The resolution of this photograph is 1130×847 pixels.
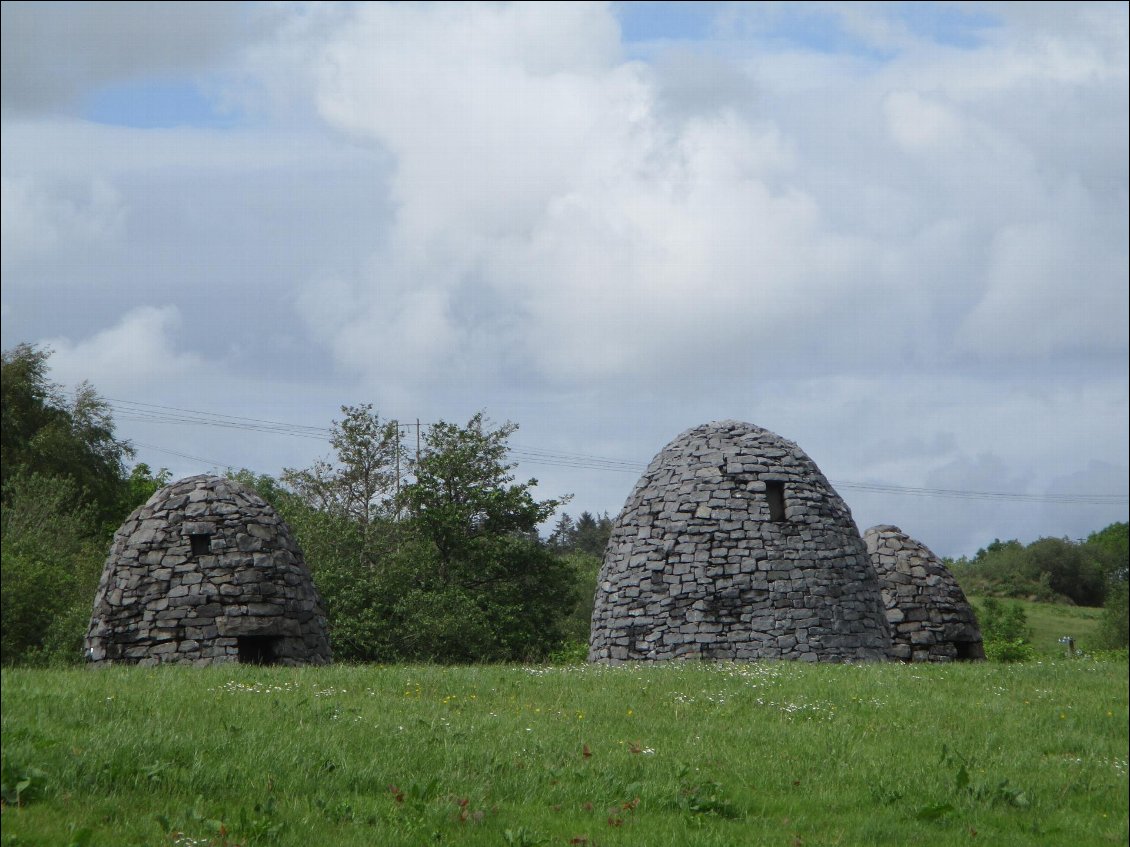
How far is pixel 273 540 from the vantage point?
18.8 m

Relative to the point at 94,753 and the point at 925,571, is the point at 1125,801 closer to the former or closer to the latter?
the point at 94,753

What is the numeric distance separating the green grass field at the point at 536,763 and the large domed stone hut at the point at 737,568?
18.0ft

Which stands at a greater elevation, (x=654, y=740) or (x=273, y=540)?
(x=273, y=540)

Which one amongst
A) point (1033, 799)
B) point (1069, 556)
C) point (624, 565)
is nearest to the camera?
point (1033, 799)

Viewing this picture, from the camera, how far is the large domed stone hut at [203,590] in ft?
58.9

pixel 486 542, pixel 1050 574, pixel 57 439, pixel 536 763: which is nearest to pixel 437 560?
pixel 486 542

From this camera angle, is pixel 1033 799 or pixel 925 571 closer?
pixel 1033 799

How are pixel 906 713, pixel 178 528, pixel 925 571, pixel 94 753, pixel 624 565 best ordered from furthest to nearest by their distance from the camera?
pixel 925 571
pixel 624 565
pixel 178 528
pixel 906 713
pixel 94 753

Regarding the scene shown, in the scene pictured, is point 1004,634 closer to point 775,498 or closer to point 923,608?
point 923,608

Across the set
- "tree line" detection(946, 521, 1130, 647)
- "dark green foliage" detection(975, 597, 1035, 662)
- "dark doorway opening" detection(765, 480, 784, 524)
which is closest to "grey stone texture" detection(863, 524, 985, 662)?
"dark green foliage" detection(975, 597, 1035, 662)

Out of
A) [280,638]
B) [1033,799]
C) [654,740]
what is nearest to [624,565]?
[280,638]

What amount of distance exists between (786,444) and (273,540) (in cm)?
948

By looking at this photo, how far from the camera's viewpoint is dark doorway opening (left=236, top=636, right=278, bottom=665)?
60.3 ft

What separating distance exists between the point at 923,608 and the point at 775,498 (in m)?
5.72
